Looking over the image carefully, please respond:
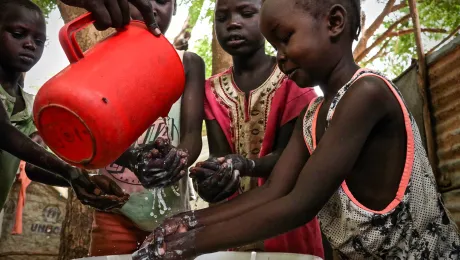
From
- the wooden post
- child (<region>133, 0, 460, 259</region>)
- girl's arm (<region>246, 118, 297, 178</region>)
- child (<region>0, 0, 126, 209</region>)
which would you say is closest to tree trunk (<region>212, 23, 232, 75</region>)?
the wooden post

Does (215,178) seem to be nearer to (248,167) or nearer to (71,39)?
(248,167)

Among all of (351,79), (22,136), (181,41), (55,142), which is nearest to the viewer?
(55,142)

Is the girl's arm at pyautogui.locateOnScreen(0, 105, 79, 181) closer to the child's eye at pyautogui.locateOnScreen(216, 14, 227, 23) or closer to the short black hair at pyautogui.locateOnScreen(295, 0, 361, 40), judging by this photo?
the child's eye at pyautogui.locateOnScreen(216, 14, 227, 23)

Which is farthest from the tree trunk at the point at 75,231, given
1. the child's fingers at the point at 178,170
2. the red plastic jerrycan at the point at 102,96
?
the red plastic jerrycan at the point at 102,96

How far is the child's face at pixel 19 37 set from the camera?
6.61 feet

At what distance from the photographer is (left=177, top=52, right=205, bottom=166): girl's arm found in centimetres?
176

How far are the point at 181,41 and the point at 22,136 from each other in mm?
3541

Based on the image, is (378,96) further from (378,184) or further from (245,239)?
(245,239)

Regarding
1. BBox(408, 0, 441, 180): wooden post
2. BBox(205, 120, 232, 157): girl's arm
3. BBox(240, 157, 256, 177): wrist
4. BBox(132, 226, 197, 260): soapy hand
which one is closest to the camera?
BBox(132, 226, 197, 260): soapy hand

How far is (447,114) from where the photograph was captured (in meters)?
2.65

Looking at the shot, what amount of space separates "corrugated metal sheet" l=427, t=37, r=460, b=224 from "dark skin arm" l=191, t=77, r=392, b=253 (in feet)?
5.02

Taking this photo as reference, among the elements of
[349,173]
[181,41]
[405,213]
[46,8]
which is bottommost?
[405,213]

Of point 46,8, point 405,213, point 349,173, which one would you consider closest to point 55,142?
point 349,173

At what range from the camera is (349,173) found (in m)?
1.29
